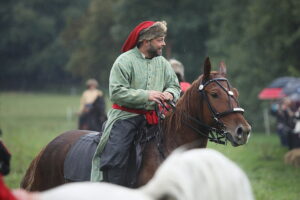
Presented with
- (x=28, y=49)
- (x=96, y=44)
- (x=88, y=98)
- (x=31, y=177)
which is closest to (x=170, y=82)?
(x=31, y=177)

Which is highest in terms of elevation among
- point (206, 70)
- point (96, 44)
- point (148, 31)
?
point (148, 31)

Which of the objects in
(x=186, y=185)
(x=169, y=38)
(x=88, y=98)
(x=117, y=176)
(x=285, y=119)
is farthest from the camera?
(x=169, y=38)

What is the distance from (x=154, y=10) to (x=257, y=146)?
2877 centimetres

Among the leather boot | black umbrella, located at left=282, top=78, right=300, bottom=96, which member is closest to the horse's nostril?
the leather boot

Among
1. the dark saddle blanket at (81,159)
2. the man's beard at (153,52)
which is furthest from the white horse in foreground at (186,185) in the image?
the dark saddle blanket at (81,159)

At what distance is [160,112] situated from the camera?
689 centimetres

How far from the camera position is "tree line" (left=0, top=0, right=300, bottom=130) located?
31188 millimetres

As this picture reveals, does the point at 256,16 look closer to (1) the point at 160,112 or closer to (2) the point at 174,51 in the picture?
(2) the point at 174,51

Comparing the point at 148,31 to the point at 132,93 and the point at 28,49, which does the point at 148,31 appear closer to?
the point at 132,93

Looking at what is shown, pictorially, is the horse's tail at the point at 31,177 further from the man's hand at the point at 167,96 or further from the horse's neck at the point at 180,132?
the man's hand at the point at 167,96

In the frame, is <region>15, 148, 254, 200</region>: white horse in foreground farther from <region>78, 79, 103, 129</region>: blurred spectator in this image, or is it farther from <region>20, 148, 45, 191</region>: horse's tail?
<region>78, 79, 103, 129</region>: blurred spectator

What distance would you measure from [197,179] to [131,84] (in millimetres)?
3566

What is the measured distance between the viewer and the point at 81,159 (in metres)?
7.06

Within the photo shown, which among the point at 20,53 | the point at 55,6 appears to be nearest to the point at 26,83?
the point at 20,53
